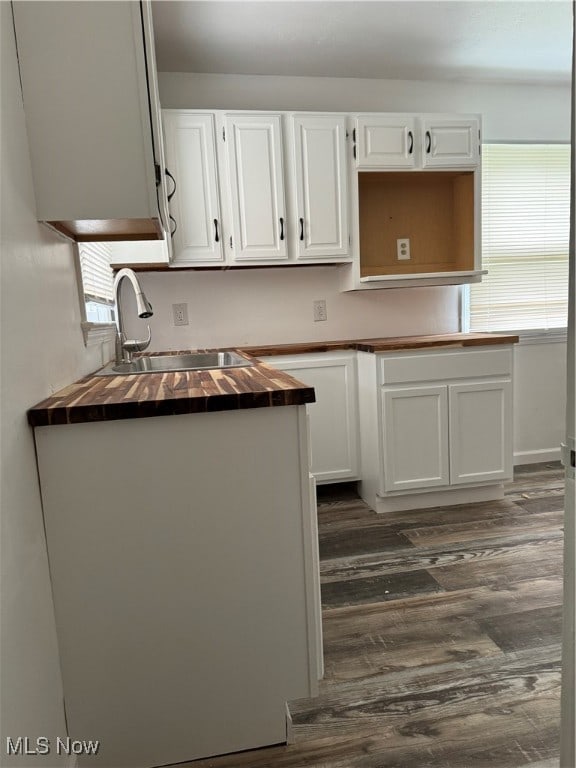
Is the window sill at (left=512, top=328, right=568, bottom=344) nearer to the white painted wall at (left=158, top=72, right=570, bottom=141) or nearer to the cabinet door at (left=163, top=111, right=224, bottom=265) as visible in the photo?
the white painted wall at (left=158, top=72, right=570, bottom=141)

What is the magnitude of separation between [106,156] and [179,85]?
2.12 meters

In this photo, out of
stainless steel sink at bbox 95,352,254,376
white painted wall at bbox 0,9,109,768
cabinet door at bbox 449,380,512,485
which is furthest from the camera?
cabinet door at bbox 449,380,512,485

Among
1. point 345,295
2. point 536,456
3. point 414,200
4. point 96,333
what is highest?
point 414,200

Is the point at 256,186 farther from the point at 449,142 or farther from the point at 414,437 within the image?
the point at 414,437

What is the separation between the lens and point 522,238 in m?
3.43

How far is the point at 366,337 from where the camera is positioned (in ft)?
11.0

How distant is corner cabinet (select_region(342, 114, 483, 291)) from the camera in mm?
2887

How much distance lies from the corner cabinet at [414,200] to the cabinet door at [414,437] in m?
0.70

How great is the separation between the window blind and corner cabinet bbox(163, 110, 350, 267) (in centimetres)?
37

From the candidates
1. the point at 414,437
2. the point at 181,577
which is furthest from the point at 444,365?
the point at 181,577

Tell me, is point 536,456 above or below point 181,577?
below

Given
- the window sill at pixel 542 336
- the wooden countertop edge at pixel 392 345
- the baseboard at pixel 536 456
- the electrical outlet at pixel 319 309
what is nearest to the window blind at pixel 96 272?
the wooden countertop edge at pixel 392 345

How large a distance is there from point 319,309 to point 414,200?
0.93m

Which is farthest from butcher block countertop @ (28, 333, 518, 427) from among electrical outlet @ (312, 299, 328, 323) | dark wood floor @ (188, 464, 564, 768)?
electrical outlet @ (312, 299, 328, 323)
